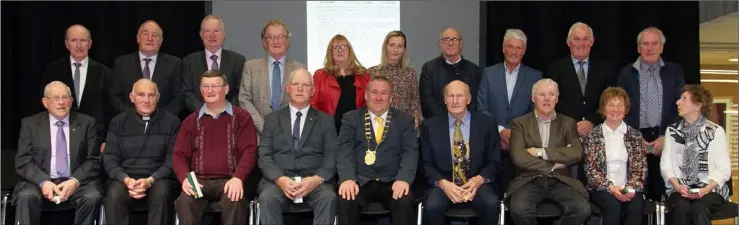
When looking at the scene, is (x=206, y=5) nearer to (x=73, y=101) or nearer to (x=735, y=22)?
(x=73, y=101)

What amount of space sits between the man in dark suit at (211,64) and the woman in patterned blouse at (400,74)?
3.22ft

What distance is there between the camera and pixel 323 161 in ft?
18.0

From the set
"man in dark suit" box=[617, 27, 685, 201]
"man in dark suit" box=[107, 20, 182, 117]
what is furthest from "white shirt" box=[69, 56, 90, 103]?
"man in dark suit" box=[617, 27, 685, 201]

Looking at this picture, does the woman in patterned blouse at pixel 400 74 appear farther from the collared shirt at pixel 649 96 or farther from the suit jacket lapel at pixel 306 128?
the collared shirt at pixel 649 96

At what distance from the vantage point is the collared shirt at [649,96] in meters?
6.14

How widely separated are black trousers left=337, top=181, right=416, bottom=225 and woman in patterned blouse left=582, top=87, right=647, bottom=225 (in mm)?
1220

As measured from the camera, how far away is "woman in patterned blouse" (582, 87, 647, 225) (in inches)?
214

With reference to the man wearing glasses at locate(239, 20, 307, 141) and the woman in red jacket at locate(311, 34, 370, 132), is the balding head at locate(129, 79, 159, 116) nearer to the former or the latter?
the man wearing glasses at locate(239, 20, 307, 141)

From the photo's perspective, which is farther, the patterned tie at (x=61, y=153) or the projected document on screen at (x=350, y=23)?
the projected document on screen at (x=350, y=23)

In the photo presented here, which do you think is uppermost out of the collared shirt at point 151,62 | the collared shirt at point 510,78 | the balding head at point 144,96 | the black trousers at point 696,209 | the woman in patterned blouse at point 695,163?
the collared shirt at point 151,62

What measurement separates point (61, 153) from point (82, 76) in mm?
874

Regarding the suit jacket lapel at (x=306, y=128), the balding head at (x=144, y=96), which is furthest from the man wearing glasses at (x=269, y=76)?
the balding head at (x=144, y=96)

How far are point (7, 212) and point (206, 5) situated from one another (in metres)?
2.48

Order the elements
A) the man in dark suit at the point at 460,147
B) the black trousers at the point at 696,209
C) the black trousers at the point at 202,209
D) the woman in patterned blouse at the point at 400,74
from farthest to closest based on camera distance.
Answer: the woman in patterned blouse at the point at 400,74
the man in dark suit at the point at 460,147
the black trousers at the point at 696,209
the black trousers at the point at 202,209
